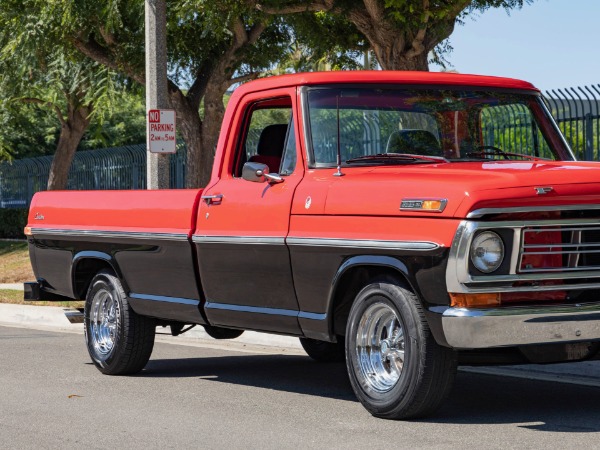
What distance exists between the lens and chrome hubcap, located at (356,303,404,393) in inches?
300

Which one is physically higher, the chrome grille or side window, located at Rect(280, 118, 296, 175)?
side window, located at Rect(280, 118, 296, 175)

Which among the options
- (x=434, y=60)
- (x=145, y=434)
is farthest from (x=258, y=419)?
(x=434, y=60)

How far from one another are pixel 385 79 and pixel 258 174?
3.87ft

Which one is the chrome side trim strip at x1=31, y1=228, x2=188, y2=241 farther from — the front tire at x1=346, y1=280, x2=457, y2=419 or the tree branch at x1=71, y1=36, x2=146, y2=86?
the tree branch at x1=71, y1=36, x2=146, y2=86

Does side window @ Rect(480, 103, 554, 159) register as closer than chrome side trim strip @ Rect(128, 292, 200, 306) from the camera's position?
Yes

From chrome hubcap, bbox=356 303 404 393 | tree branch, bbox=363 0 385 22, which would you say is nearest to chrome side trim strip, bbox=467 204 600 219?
chrome hubcap, bbox=356 303 404 393

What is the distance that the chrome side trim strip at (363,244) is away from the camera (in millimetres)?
7102

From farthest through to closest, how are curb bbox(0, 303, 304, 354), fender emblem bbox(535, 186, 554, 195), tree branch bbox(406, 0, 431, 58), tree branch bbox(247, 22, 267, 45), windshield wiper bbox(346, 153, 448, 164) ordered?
tree branch bbox(247, 22, 267, 45) → tree branch bbox(406, 0, 431, 58) → curb bbox(0, 303, 304, 354) → windshield wiper bbox(346, 153, 448, 164) → fender emblem bbox(535, 186, 554, 195)

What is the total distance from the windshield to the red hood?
1.50ft

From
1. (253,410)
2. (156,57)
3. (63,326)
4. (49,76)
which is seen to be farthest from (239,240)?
(49,76)

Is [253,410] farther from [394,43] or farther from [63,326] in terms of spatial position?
[394,43]

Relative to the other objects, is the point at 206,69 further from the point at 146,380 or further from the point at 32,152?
the point at 32,152

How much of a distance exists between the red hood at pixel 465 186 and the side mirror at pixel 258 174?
2.10 feet

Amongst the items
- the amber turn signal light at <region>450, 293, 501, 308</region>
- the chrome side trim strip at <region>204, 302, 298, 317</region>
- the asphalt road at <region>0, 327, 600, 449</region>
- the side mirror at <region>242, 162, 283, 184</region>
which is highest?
the side mirror at <region>242, 162, 283, 184</region>
